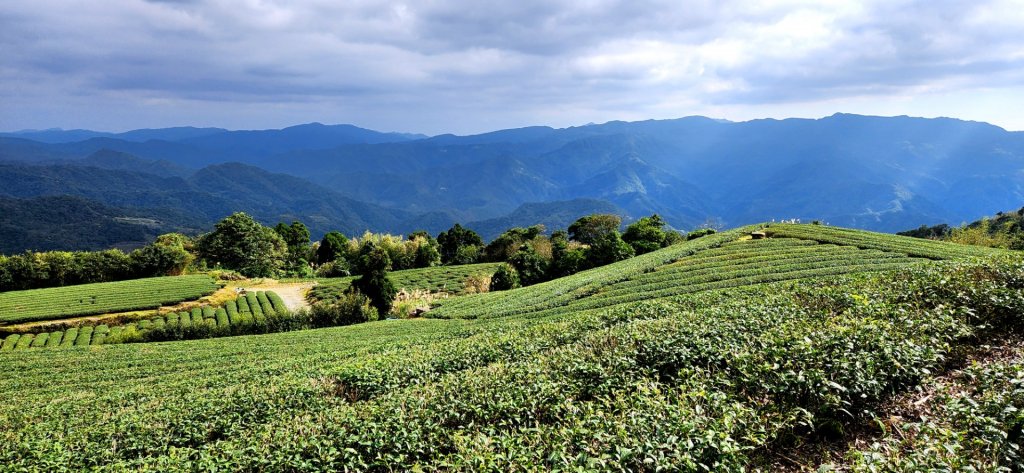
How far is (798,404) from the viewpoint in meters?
6.12

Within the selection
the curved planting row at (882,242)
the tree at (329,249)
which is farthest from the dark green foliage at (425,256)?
the curved planting row at (882,242)

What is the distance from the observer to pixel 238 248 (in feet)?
236

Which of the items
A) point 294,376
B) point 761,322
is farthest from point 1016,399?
point 294,376

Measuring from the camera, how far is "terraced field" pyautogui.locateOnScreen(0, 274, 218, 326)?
41.3 metres

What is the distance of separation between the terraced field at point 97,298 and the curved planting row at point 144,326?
252 cm

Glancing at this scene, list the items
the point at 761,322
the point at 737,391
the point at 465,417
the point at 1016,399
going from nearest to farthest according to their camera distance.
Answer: the point at 1016,399 < the point at 737,391 < the point at 465,417 < the point at 761,322

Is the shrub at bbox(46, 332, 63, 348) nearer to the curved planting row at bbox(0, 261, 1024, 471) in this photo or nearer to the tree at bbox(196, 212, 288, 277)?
the curved planting row at bbox(0, 261, 1024, 471)

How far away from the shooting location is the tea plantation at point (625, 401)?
5293 mm

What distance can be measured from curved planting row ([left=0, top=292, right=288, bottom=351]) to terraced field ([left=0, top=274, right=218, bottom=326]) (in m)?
2.52

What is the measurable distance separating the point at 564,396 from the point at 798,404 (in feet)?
10.3

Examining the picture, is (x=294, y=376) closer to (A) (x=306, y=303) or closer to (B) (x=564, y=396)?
(B) (x=564, y=396)

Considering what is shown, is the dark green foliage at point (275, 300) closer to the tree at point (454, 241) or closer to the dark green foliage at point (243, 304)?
the dark green foliage at point (243, 304)

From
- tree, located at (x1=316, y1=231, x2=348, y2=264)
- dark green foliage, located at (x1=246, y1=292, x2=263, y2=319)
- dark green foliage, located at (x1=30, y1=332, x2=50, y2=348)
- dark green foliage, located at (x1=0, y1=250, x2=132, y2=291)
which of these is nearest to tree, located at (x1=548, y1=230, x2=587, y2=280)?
dark green foliage, located at (x1=246, y1=292, x2=263, y2=319)

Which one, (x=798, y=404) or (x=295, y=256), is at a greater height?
(x=798, y=404)
